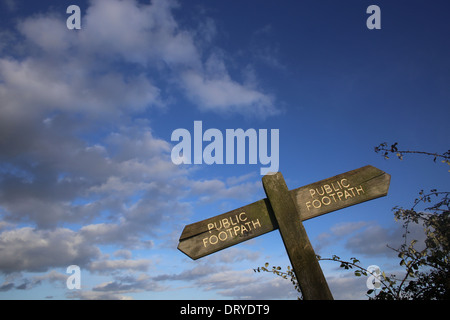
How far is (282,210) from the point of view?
2602 millimetres

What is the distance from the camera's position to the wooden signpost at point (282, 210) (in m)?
2.61

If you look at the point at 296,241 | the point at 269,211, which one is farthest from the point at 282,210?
the point at 296,241

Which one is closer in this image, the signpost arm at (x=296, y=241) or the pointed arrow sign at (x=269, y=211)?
the signpost arm at (x=296, y=241)

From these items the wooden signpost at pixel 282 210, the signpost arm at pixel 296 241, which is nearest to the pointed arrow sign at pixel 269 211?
the wooden signpost at pixel 282 210

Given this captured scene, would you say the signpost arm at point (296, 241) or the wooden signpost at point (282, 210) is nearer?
the signpost arm at point (296, 241)

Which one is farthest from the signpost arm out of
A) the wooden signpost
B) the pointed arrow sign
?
the pointed arrow sign

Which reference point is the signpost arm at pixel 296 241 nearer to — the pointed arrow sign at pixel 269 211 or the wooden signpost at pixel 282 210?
the wooden signpost at pixel 282 210

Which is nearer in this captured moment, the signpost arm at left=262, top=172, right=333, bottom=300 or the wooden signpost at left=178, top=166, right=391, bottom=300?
the signpost arm at left=262, top=172, right=333, bottom=300

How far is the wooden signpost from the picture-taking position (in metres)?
2.61

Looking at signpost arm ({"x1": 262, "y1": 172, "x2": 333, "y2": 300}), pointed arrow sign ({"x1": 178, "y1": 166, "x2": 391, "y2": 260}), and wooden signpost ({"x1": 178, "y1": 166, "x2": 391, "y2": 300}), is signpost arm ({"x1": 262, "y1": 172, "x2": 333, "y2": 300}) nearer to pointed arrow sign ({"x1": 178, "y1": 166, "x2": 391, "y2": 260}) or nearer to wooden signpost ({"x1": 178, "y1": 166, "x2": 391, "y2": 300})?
wooden signpost ({"x1": 178, "y1": 166, "x2": 391, "y2": 300})

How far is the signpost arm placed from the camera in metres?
2.27

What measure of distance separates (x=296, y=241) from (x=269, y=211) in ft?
1.28

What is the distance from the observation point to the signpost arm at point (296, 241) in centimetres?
227
